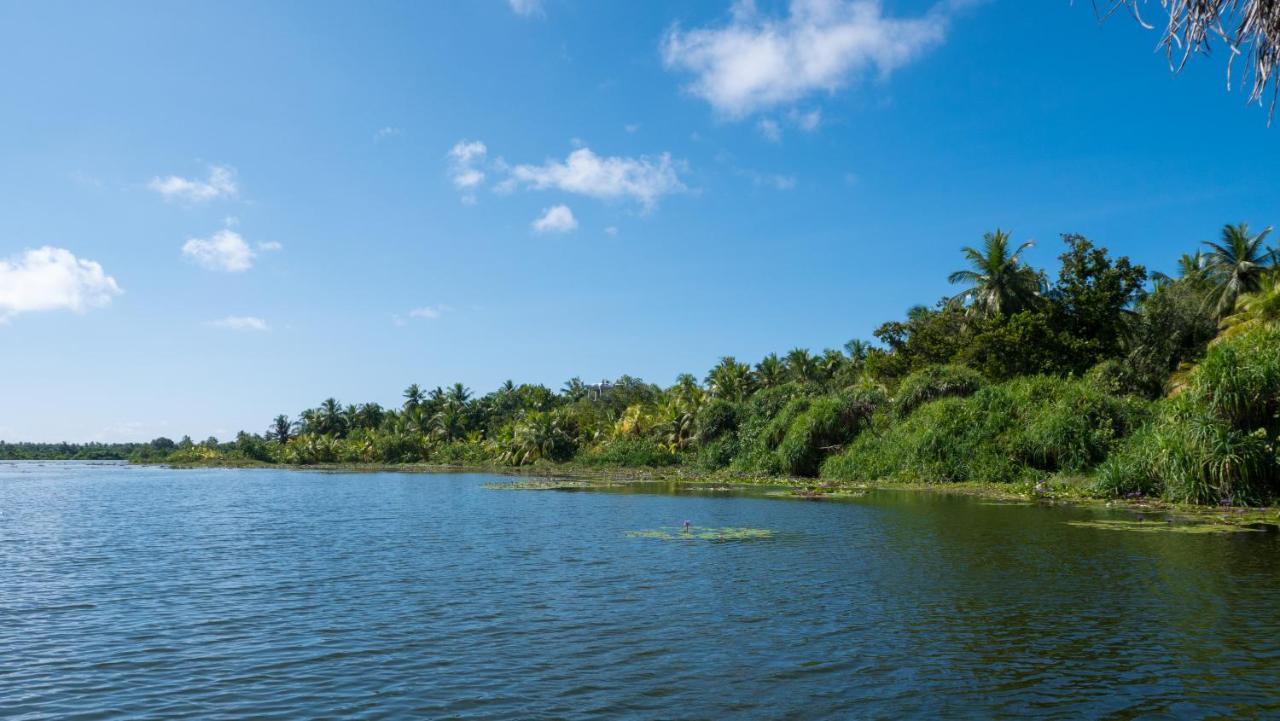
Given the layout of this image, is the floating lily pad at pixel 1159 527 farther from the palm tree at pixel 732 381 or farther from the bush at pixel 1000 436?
the palm tree at pixel 732 381

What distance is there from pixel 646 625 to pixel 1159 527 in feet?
58.3

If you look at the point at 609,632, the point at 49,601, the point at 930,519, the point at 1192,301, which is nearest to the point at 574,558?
the point at 609,632

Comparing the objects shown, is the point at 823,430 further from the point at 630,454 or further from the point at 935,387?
the point at 630,454

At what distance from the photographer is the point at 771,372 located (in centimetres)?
8506

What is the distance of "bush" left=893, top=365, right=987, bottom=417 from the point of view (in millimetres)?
50125

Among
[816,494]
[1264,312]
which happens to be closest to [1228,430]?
[816,494]

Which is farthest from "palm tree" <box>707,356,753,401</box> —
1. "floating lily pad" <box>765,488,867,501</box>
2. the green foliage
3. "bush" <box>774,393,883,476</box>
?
the green foliage

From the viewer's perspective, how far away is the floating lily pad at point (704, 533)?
2212cm

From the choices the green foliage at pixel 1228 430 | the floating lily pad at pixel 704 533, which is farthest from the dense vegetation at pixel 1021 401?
the floating lily pad at pixel 704 533

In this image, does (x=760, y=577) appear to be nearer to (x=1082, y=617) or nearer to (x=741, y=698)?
(x=1082, y=617)

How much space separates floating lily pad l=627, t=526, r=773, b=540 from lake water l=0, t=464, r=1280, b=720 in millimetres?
662

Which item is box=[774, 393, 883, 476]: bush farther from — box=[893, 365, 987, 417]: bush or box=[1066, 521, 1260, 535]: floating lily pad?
box=[1066, 521, 1260, 535]: floating lily pad

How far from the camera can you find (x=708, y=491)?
144ft

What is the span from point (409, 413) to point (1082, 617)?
382ft
